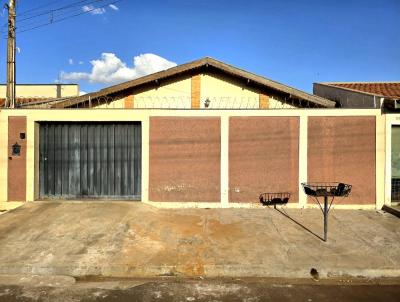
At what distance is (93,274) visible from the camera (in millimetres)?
6457

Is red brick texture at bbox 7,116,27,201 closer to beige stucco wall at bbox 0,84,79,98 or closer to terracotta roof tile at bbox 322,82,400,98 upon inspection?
terracotta roof tile at bbox 322,82,400,98

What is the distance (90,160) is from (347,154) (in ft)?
25.0

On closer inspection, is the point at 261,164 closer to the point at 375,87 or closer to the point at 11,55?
the point at 375,87

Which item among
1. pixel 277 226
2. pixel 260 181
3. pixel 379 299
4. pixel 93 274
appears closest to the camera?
pixel 379 299

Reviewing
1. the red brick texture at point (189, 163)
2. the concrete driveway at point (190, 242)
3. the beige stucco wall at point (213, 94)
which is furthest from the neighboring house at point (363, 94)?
the red brick texture at point (189, 163)

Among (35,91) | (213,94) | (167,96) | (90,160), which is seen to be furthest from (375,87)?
(35,91)

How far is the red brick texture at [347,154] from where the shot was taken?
1063 centimetres

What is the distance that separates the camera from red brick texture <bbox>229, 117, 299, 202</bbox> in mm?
10680

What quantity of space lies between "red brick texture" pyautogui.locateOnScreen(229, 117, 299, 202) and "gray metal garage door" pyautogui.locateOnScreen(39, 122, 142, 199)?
288cm

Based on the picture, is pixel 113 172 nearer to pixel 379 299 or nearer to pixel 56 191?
pixel 56 191

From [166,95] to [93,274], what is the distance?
7.69 m

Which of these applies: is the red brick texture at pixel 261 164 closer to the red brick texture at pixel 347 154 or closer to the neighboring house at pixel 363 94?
the red brick texture at pixel 347 154

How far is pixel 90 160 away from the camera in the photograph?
11.1 metres

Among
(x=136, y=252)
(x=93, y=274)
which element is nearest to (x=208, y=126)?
(x=136, y=252)
